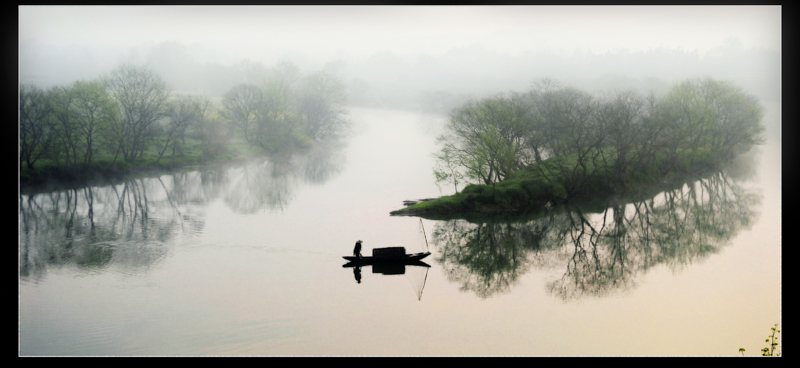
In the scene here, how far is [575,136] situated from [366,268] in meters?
7.86

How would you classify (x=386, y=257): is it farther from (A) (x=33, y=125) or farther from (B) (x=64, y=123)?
(B) (x=64, y=123)

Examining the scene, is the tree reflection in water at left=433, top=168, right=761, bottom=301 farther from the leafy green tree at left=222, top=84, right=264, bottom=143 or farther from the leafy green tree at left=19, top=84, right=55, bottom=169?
the leafy green tree at left=19, top=84, right=55, bottom=169

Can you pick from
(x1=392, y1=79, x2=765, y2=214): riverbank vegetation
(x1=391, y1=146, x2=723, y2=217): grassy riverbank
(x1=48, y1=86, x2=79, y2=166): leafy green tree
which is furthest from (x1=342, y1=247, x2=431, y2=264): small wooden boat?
(x1=48, y1=86, x2=79, y2=166): leafy green tree

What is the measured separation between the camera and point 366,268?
12859 millimetres

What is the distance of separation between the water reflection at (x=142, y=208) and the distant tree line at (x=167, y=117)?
0.70 m

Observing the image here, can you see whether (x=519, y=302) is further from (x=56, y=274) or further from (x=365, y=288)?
(x=56, y=274)

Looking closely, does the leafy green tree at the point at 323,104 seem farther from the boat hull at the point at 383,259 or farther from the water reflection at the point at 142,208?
the boat hull at the point at 383,259

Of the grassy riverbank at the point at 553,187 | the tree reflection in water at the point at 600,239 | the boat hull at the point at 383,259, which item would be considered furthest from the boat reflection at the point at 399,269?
the grassy riverbank at the point at 553,187

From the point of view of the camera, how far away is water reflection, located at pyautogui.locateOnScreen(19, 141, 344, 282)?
43.1 ft

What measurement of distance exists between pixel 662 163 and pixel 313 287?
10.7 m

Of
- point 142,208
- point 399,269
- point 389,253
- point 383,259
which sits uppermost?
point 142,208

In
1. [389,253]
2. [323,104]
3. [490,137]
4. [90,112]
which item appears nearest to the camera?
[389,253]

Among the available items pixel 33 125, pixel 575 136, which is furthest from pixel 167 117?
pixel 575 136

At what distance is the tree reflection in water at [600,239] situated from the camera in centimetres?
1245
